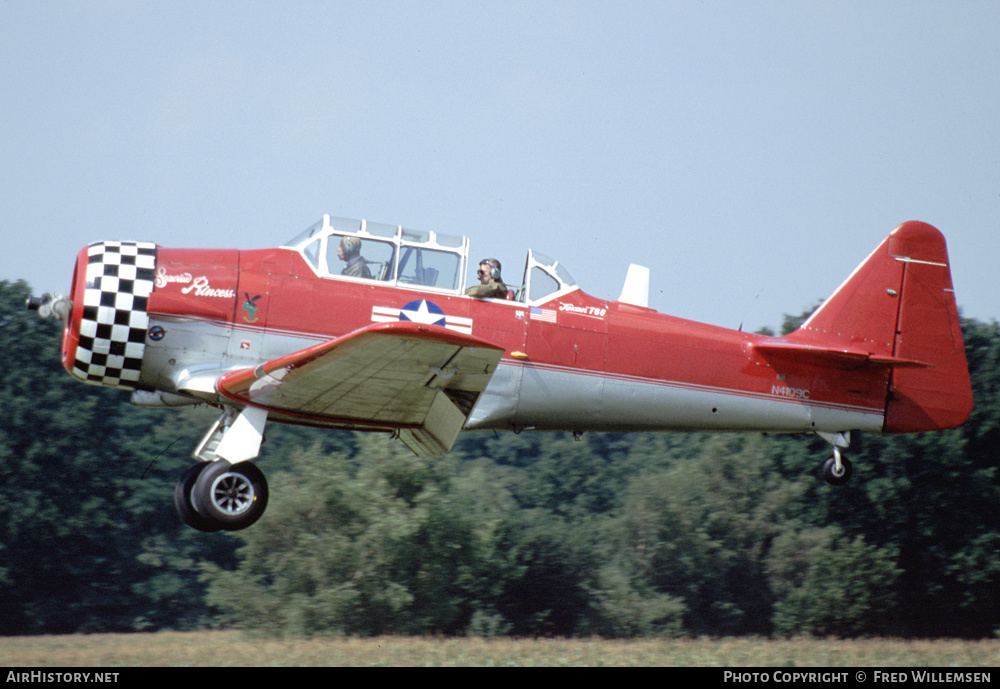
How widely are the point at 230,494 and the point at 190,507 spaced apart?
36cm

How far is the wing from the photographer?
7.00 metres

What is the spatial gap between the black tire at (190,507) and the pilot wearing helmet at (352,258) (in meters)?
2.06

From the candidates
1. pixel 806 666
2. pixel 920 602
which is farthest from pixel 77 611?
pixel 806 666

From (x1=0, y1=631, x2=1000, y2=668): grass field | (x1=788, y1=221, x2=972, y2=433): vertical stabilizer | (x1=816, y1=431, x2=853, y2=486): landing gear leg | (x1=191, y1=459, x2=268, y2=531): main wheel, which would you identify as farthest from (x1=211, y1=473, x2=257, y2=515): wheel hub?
(x1=816, y1=431, x2=853, y2=486): landing gear leg

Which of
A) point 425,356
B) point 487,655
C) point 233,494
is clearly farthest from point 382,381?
point 487,655

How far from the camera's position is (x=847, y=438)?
1024 cm

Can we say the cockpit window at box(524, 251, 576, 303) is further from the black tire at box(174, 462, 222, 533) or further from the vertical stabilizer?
the black tire at box(174, 462, 222, 533)

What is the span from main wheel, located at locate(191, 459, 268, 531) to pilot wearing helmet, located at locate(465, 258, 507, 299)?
8.00 ft

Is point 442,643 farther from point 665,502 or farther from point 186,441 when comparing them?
point 186,441

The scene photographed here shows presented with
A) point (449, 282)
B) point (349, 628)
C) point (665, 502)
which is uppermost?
point (449, 282)

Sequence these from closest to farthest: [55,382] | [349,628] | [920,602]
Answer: [349,628], [920,602], [55,382]

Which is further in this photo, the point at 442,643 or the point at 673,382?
the point at 442,643

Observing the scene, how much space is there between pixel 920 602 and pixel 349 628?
14265mm

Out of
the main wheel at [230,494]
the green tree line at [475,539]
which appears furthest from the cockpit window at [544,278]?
the green tree line at [475,539]
